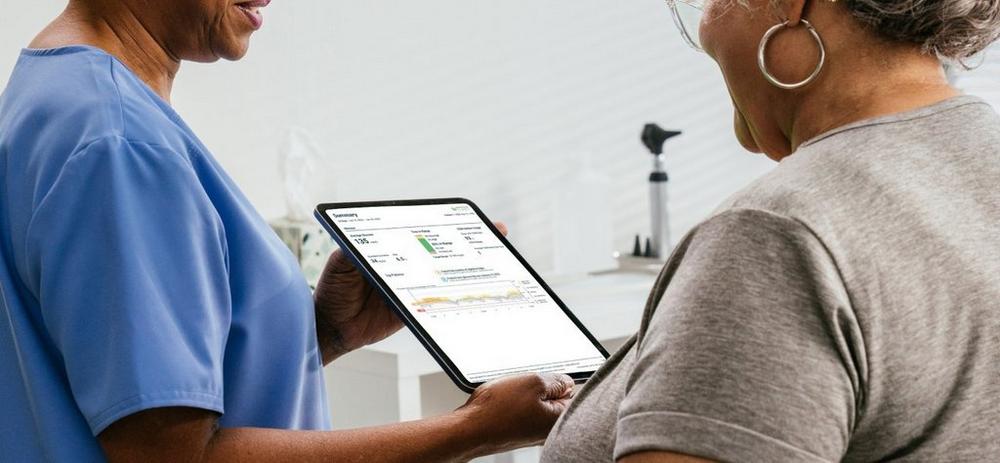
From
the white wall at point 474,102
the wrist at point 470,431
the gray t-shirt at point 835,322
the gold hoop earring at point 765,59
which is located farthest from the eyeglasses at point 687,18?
the white wall at point 474,102

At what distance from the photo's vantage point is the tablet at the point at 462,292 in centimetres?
106

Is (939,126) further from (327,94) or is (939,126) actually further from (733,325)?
(327,94)

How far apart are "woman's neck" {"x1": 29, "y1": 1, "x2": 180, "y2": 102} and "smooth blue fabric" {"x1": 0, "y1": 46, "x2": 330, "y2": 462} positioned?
1.3 inches

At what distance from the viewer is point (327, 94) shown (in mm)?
2084

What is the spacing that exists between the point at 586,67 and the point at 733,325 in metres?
1.92

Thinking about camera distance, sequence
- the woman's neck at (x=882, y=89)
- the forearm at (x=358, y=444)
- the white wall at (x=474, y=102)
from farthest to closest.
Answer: the white wall at (x=474, y=102) → the forearm at (x=358, y=444) → the woman's neck at (x=882, y=89)

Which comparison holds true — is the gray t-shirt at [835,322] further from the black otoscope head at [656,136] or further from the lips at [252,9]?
the black otoscope head at [656,136]

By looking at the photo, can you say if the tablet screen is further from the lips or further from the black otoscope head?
the black otoscope head

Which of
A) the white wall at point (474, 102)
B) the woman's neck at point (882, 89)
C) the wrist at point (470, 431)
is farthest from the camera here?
the white wall at point (474, 102)

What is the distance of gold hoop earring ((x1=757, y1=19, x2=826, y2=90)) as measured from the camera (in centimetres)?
72

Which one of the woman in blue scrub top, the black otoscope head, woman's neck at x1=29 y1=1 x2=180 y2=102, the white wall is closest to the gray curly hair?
the woman in blue scrub top

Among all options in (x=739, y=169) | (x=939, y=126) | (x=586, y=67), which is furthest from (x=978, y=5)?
(x=739, y=169)

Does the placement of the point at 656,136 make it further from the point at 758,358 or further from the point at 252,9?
the point at 758,358

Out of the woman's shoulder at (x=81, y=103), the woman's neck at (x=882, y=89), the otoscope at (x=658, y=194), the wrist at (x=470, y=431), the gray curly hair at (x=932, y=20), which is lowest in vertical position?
the otoscope at (x=658, y=194)
